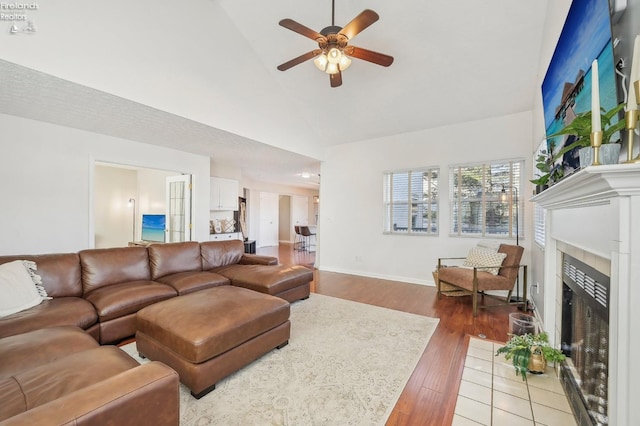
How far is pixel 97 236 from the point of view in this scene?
604 cm

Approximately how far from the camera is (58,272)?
2.56 metres

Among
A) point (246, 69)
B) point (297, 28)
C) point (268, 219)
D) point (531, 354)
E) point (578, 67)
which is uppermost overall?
point (246, 69)

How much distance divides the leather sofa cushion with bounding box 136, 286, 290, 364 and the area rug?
29cm

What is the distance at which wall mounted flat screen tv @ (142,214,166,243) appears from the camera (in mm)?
5730

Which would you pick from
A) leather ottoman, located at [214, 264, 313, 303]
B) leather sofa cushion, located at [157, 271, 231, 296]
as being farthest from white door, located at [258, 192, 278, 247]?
leather sofa cushion, located at [157, 271, 231, 296]

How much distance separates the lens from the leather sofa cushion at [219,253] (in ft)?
12.5

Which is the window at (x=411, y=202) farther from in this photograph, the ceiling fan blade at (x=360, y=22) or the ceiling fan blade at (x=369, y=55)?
the ceiling fan blade at (x=360, y=22)

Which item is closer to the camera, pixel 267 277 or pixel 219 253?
pixel 267 277

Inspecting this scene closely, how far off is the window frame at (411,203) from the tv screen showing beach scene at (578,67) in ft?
7.59

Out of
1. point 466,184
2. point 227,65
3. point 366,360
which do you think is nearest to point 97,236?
point 227,65

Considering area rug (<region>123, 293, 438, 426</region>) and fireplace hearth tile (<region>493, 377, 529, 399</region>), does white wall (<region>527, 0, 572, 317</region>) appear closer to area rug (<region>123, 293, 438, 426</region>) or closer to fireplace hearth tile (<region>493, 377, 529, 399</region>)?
fireplace hearth tile (<region>493, 377, 529, 399</region>)

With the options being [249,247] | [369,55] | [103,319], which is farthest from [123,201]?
[369,55]

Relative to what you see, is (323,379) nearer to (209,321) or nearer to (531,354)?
(209,321)

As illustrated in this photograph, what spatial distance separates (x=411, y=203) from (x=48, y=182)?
5.39m
